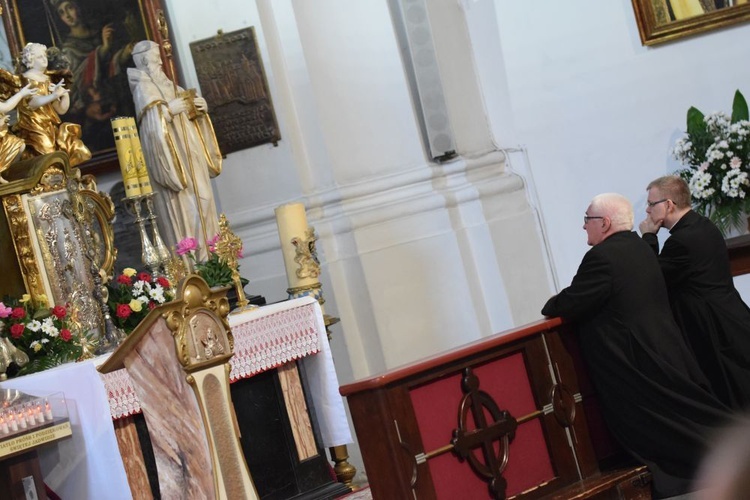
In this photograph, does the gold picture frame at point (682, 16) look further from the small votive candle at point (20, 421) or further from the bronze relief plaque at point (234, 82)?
the small votive candle at point (20, 421)

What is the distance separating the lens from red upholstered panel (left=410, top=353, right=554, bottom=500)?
15.0 feet

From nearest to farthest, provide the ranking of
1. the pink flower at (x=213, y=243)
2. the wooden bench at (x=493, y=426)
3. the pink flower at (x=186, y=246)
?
the wooden bench at (x=493, y=426) → the pink flower at (x=186, y=246) → the pink flower at (x=213, y=243)

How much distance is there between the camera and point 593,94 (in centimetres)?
856

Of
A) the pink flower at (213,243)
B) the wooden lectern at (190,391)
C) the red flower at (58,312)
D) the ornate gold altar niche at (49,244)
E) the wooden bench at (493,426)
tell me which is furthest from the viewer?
the pink flower at (213,243)

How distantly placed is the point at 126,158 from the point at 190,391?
3040mm

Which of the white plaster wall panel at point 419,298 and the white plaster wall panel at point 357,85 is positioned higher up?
the white plaster wall panel at point 357,85

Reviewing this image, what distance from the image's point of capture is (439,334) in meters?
8.05

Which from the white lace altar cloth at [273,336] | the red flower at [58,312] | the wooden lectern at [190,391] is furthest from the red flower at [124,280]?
the wooden lectern at [190,391]

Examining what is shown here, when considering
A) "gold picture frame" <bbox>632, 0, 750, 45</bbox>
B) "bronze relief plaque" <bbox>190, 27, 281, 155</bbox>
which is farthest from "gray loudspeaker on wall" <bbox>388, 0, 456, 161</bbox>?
"gold picture frame" <bbox>632, 0, 750, 45</bbox>

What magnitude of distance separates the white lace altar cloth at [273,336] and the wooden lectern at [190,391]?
179cm

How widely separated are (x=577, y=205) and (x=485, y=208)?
82cm

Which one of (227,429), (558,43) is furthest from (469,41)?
(227,429)

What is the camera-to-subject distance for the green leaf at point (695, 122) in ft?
26.2

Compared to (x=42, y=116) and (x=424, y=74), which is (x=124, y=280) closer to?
(x=42, y=116)
